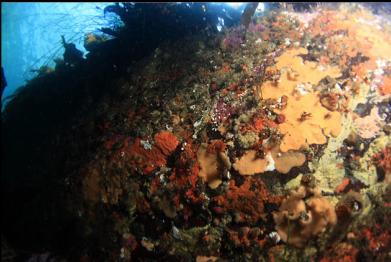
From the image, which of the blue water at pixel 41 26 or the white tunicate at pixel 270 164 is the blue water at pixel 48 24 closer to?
the blue water at pixel 41 26

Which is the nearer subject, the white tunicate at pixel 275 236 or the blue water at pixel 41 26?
the white tunicate at pixel 275 236

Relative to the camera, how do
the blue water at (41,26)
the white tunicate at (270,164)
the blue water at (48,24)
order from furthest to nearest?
the blue water at (41,26) < the blue water at (48,24) < the white tunicate at (270,164)

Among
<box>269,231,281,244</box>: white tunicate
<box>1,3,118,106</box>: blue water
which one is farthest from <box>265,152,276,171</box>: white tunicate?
<box>1,3,118,106</box>: blue water

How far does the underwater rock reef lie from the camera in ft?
11.8

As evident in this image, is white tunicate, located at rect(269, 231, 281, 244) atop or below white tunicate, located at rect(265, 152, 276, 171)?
below

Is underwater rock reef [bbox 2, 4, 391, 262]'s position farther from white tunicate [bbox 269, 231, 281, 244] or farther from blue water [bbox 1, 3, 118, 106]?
blue water [bbox 1, 3, 118, 106]

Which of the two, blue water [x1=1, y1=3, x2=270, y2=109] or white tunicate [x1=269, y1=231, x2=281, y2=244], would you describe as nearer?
white tunicate [x1=269, y1=231, x2=281, y2=244]

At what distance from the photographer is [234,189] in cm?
371

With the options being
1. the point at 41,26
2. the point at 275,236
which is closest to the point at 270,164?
the point at 275,236

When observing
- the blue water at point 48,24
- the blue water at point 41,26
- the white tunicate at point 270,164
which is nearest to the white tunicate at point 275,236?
the white tunicate at point 270,164

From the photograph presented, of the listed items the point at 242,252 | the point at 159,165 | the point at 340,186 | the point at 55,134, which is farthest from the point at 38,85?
the point at 340,186

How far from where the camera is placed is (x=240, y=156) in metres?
3.81

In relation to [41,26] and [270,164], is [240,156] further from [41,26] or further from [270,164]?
[41,26]

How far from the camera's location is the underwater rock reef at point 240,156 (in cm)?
360
